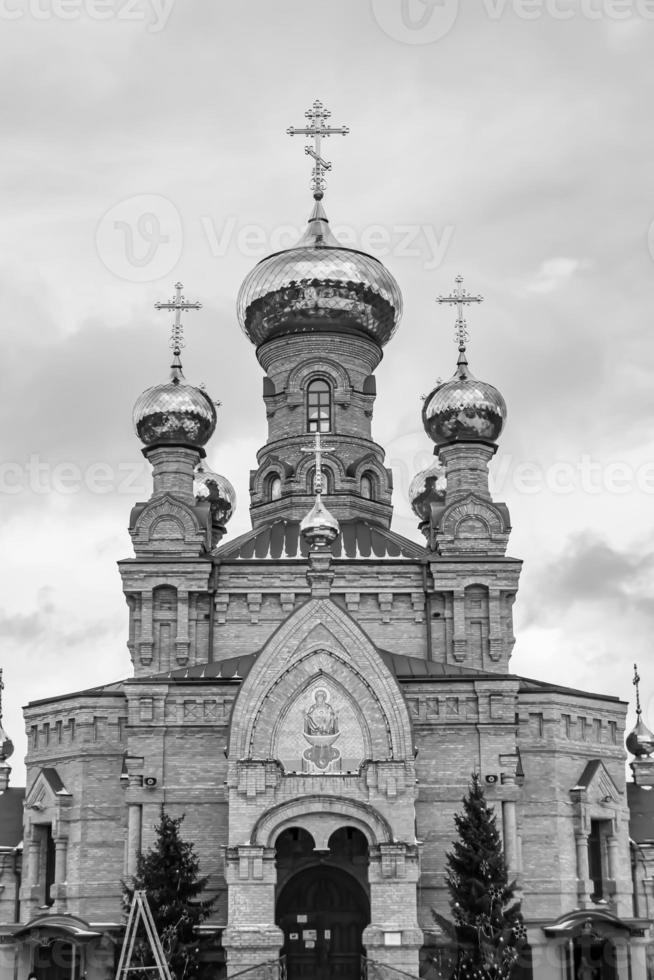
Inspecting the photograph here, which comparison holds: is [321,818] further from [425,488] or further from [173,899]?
[425,488]

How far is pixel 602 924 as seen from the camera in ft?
85.1

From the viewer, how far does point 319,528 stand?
2564cm

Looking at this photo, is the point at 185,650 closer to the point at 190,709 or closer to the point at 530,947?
the point at 190,709

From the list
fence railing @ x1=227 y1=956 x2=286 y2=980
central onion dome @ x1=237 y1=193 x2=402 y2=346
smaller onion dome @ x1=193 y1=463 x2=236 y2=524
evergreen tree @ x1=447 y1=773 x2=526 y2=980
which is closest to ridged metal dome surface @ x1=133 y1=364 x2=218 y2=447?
central onion dome @ x1=237 y1=193 x2=402 y2=346

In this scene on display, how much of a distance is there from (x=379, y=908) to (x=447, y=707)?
4.11 metres

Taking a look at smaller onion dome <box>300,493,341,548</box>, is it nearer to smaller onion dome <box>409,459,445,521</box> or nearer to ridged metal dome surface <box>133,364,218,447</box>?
ridged metal dome surface <box>133,364,218,447</box>

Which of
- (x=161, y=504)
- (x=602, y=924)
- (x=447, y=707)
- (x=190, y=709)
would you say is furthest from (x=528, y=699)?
(x=161, y=504)

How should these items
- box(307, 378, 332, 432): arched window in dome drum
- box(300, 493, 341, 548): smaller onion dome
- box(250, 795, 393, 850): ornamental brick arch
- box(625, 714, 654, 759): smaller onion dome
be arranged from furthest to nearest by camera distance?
box(625, 714, 654, 759): smaller onion dome → box(307, 378, 332, 432): arched window in dome drum → box(300, 493, 341, 548): smaller onion dome → box(250, 795, 393, 850): ornamental brick arch

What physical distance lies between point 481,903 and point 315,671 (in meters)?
4.35

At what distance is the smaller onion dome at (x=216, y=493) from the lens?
3509cm

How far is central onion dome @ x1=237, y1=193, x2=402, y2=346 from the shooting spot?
32.2 metres

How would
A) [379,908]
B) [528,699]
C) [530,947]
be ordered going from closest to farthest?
1. [379,908]
2. [530,947]
3. [528,699]

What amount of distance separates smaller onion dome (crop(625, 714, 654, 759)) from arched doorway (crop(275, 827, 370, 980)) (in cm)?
1110

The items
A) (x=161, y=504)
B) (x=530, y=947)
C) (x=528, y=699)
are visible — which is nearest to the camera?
(x=530, y=947)
